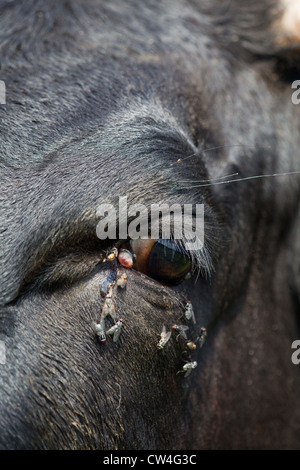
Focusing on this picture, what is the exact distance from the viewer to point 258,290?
258 cm

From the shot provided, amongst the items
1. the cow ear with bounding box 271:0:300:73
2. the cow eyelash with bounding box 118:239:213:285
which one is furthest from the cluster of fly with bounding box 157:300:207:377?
the cow ear with bounding box 271:0:300:73

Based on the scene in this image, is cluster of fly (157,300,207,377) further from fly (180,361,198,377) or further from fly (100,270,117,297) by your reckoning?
fly (100,270,117,297)

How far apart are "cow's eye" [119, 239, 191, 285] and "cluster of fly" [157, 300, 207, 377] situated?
12 centimetres

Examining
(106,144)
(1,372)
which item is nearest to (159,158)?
(106,144)

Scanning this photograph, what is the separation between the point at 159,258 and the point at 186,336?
297 mm

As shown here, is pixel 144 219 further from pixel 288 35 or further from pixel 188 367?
pixel 288 35

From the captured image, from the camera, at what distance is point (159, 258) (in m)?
1.91

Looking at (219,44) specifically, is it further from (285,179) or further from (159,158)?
(159,158)

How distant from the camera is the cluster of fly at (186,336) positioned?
6.20 feet

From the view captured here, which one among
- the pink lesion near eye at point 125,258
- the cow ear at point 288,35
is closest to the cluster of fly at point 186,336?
the pink lesion near eye at point 125,258

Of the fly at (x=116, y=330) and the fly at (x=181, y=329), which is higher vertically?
the fly at (x=116, y=330)

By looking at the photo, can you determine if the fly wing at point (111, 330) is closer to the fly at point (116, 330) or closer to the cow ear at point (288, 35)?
the fly at point (116, 330)
